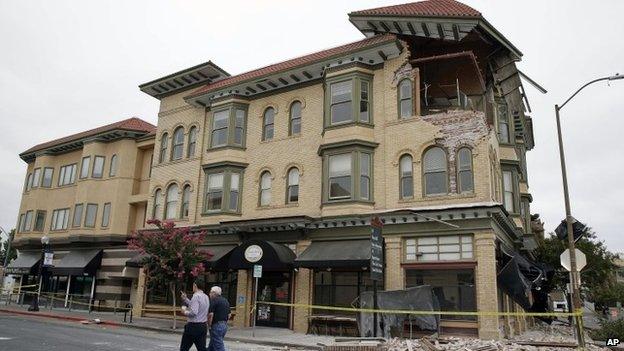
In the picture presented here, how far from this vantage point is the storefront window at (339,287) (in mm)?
20156

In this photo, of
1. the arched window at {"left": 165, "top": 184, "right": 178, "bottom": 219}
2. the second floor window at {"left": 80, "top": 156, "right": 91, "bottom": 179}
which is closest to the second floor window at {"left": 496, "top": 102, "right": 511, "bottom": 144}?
the arched window at {"left": 165, "top": 184, "right": 178, "bottom": 219}

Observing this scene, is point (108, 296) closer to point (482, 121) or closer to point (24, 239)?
point (24, 239)

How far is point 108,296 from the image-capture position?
3091 centimetres

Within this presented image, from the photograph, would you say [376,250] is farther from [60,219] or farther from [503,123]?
[60,219]

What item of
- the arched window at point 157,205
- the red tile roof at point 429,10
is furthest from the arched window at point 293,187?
the arched window at point 157,205

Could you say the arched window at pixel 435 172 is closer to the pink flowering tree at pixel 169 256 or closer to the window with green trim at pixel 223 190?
the window with green trim at pixel 223 190

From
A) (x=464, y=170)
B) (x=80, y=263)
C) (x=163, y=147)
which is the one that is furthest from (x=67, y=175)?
(x=464, y=170)

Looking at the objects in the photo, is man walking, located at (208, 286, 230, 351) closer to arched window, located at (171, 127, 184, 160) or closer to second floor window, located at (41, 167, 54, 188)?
arched window, located at (171, 127, 184, 160)

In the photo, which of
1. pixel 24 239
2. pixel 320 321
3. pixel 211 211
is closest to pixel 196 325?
pixel 320 321

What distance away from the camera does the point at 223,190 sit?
24844 millimetres

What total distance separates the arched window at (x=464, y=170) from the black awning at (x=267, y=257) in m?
7.56

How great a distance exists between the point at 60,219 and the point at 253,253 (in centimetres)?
2181

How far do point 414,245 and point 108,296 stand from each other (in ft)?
68.4

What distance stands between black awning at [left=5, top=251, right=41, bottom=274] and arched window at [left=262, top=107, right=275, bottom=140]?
21.7 meters
